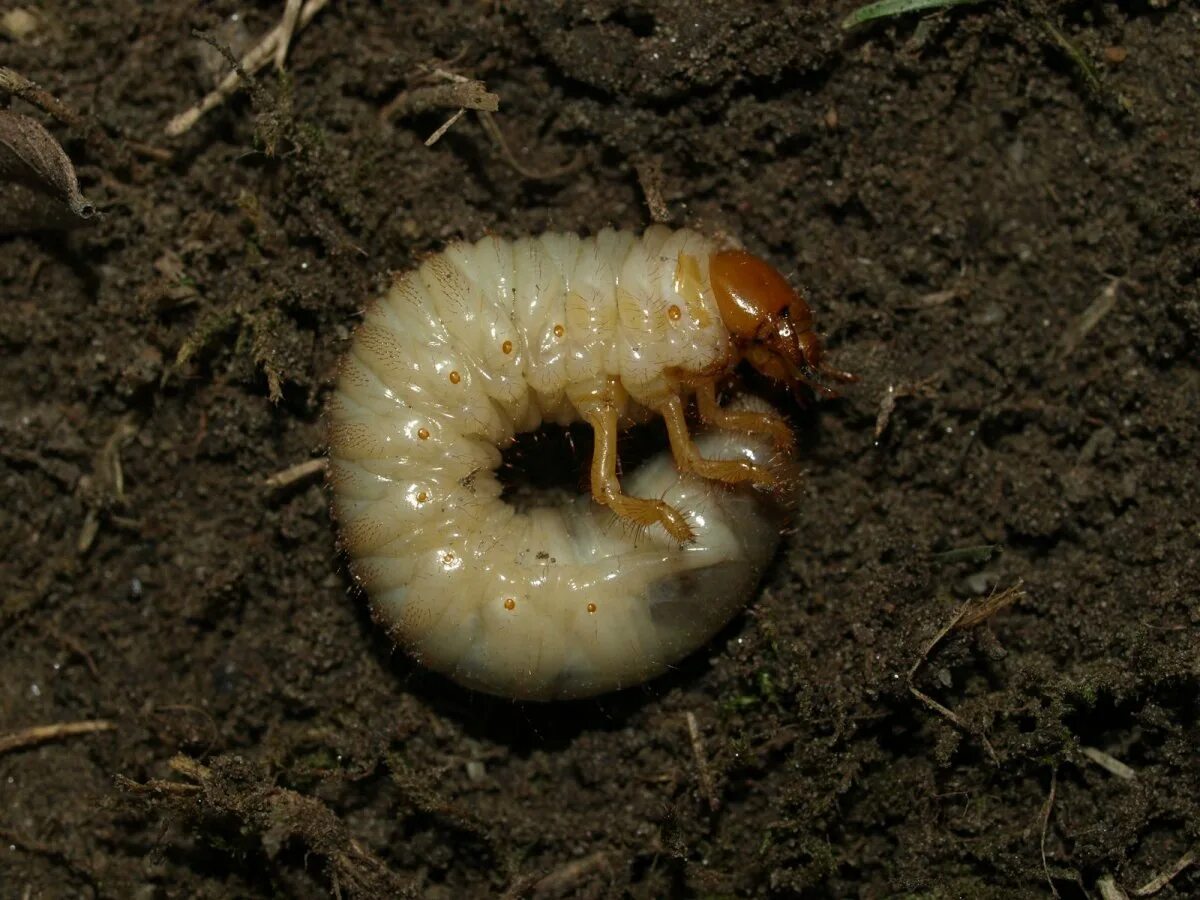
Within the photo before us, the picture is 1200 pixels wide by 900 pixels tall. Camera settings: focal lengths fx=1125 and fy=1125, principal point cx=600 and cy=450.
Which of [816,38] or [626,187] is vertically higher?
[816,38]

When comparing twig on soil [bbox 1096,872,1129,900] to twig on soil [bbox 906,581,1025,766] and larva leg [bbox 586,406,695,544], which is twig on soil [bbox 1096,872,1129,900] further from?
larva leg [bbox 586,406,695,544]

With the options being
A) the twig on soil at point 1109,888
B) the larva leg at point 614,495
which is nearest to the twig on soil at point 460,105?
the larva leg at point 614,495

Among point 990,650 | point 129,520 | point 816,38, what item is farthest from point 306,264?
point 990,650

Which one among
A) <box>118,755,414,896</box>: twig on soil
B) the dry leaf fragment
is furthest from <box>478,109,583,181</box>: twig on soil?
<box>118,755,414,896</box>: twig on soil

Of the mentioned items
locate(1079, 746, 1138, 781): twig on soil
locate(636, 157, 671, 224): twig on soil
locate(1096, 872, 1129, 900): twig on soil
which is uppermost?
locate(636, 157, 671, 224): twig on soil

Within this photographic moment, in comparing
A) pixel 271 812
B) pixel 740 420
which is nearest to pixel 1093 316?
pixel 740 420

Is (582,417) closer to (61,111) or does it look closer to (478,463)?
(478,463)

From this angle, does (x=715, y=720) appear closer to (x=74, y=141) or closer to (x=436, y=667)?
(x=436, y=667)
